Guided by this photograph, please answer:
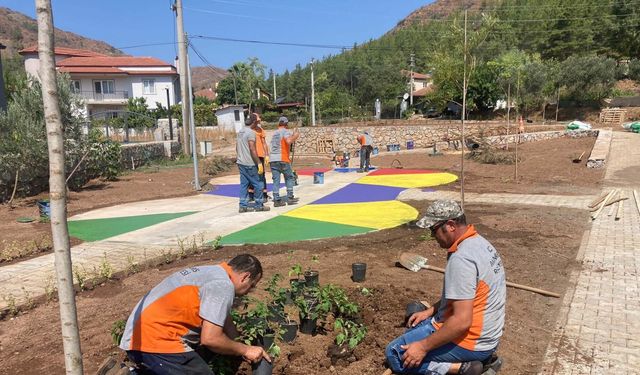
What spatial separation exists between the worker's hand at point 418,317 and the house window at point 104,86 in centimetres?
5282

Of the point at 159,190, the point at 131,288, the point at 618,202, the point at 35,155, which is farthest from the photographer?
the point at 159,190

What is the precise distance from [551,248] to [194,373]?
5.48 metres

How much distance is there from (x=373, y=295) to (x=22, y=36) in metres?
165

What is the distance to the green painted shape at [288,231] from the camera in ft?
23.8

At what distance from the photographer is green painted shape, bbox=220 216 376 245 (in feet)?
23.8

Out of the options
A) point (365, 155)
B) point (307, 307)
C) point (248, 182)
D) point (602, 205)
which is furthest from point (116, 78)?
point (307, 307)

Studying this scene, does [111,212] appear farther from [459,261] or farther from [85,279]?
[459,261]

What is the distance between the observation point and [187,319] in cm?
262

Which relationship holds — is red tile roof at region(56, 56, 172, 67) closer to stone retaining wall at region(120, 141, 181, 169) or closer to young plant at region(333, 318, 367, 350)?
stone retaining wall at region(120, 141, 181, 169)

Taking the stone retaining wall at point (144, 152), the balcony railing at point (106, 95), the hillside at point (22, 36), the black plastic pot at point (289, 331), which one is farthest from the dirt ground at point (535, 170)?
the hillside at point (22, 36)

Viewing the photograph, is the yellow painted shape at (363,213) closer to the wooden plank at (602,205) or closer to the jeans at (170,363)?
the wooden plank at (602,205)

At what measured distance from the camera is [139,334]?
8.62ft

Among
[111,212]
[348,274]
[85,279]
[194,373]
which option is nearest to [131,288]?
[85,279]

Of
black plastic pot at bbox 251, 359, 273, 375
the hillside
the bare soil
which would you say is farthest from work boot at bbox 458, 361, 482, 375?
the hillside
